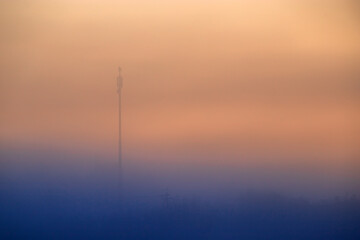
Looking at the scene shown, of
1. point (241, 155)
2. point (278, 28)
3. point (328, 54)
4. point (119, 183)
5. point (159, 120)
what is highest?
point (278, 28)

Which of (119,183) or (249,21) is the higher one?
(249,21)

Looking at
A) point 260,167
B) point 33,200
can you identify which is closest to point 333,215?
point 260,167

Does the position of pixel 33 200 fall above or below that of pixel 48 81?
below

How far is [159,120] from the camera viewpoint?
2650 millimetres

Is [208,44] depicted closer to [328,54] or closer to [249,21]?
[249,21]

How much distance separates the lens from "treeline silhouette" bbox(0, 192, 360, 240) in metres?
2.62

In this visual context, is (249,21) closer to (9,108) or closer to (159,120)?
(159,120)

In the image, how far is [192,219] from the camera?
8.64 feet

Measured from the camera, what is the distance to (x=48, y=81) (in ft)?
8.71

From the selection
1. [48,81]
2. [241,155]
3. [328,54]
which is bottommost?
[241,155]

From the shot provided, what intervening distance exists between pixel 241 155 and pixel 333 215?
31.1 inches

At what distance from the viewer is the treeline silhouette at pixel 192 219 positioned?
8.61 feet

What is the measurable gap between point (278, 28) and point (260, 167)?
39.7 inches

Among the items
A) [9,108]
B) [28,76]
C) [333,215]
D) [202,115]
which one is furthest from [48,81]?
[333,215]
